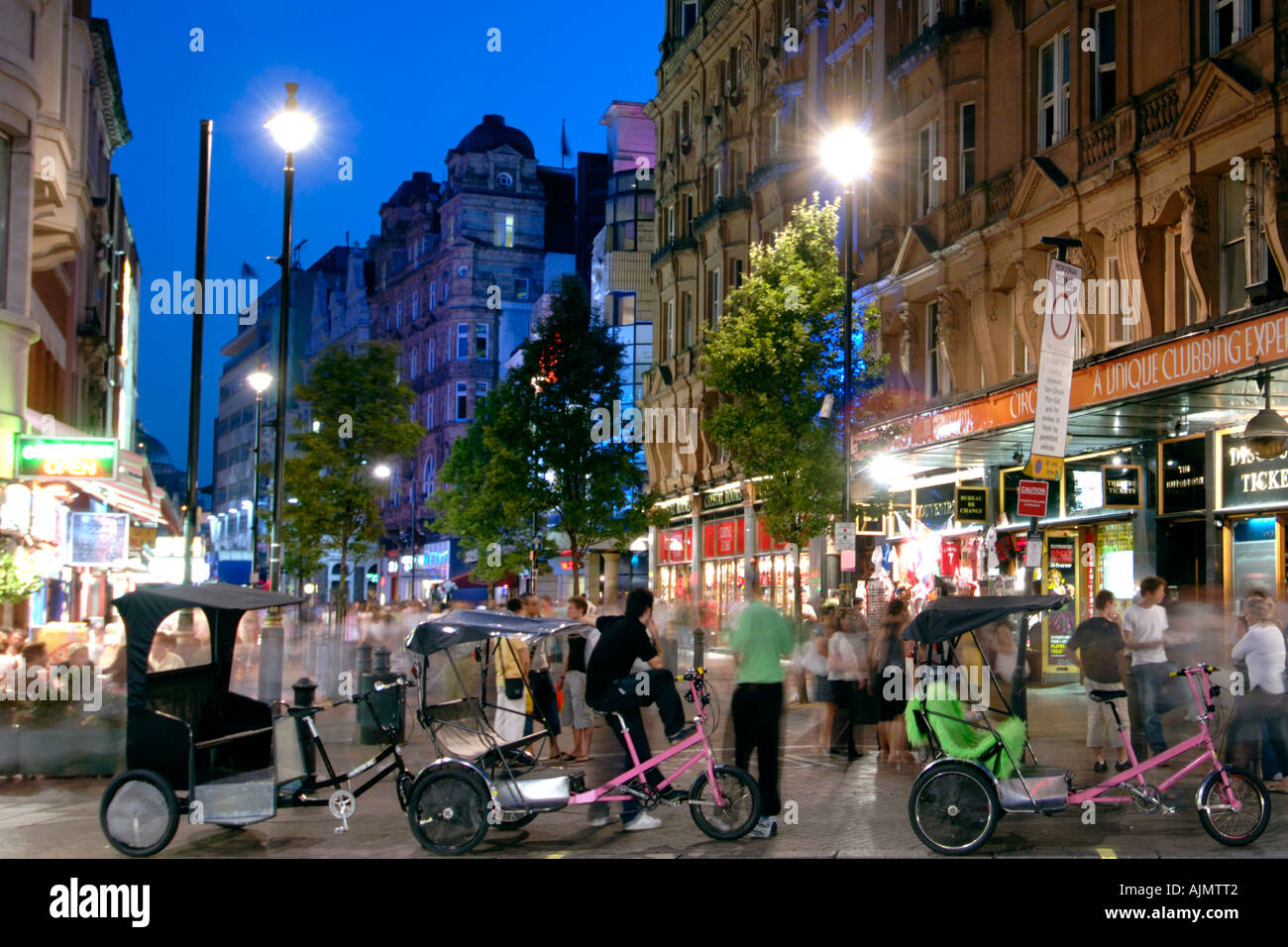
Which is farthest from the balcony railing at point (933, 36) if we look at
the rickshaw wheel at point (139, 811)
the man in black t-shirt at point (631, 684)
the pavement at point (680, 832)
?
the rickshaw wheel at point (139, 811)

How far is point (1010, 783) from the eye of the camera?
33.9ft

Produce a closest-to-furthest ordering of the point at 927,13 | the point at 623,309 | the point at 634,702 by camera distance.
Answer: the point at 634,702 → the point at 927,13 → the point at 623,309

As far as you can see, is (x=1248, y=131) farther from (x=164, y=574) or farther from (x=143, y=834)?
(x=164, y=574)

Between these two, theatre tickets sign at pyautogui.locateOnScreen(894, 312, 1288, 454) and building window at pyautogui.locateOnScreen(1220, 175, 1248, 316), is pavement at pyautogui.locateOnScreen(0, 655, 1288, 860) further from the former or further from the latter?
building window at pyautogui.locateOnScreen(1220, 175, 1248, 316)

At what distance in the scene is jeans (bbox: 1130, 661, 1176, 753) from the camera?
43.4 feet

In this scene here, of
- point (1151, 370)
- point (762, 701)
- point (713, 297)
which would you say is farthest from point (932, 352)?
point (762, 701)

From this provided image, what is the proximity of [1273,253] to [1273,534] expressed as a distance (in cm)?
402

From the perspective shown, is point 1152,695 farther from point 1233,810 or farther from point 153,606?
point 153,606

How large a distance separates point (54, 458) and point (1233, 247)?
61.0 ft

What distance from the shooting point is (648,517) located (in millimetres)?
49062

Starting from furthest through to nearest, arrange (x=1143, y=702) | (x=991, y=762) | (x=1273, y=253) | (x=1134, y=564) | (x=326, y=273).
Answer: (x=326, y=273) → (x=1134, y=564) → (x=1273, y=253) → (x=1143, y=702) → (x=991, y=762)

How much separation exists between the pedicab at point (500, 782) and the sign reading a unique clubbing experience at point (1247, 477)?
1153 cm

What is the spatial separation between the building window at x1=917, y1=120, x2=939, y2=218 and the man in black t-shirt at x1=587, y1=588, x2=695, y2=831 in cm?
2183
